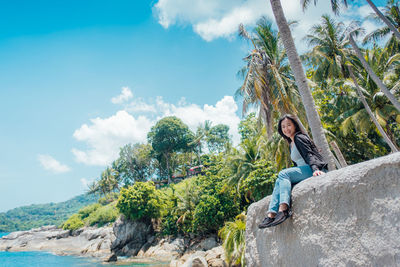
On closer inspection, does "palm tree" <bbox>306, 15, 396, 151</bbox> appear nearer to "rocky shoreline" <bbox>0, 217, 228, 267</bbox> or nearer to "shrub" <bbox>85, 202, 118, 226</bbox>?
"rocky shoreline" <bbox>0, 217, 228, 267</bbox>

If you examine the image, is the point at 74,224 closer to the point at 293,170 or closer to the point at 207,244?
the point at 207,244

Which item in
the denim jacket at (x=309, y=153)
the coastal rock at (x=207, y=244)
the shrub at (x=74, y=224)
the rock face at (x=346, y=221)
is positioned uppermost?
the shrub at (x=74, y=224)

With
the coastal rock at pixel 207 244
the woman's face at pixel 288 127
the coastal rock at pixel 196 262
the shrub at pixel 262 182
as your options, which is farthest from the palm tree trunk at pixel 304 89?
the coastal rock at pixel 207 244

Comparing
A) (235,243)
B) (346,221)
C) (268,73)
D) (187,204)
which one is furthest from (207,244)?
(346,221)

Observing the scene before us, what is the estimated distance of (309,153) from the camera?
3.16 metres

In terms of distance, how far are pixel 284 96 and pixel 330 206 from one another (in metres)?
11.0

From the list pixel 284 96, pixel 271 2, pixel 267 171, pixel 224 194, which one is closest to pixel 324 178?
pixel 271 2

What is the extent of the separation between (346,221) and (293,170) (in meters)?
0.88

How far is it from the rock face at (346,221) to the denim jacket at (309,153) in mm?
281

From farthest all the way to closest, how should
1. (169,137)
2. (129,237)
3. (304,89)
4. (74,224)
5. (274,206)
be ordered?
(74,224) < (169,137) < (129,237) < (304,89) < (274,206)

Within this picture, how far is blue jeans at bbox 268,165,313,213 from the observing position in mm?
2910

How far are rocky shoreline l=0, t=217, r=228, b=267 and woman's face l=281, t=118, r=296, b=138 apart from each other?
12760mm

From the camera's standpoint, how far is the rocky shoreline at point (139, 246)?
666 inches

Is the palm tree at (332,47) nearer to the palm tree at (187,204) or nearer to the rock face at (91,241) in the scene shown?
the palm tree at (187,204)
